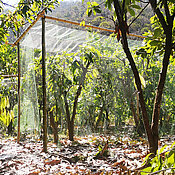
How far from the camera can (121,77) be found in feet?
11.6

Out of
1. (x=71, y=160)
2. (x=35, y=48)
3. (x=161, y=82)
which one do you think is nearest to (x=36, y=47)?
(x=35, y=48)

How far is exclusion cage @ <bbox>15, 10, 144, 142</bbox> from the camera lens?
2934 millimetres

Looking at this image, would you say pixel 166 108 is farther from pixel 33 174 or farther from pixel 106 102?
pixel 33 174

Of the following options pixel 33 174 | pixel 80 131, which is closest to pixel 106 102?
pixel 80 131

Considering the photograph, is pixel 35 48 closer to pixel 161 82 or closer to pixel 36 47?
pixel 36 47

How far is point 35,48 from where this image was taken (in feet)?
10.2

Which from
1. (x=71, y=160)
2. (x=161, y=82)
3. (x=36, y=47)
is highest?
(x=36, y=47)

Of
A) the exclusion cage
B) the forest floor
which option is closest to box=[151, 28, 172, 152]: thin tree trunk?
the forest floor

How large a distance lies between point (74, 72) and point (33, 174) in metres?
1.53

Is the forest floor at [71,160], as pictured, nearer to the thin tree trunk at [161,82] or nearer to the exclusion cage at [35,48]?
the exclusion cage at [35,48]

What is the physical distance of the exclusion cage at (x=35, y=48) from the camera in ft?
9.62

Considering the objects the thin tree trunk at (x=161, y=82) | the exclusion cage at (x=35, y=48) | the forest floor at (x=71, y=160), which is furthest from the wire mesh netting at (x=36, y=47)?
the thin tree trunk at (x=161, y=82)

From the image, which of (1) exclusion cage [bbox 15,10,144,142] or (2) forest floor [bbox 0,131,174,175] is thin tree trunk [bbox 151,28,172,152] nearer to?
Result: (2) forest floor [bbox 0,131,174,175]

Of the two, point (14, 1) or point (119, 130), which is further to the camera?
point (119, 130)
